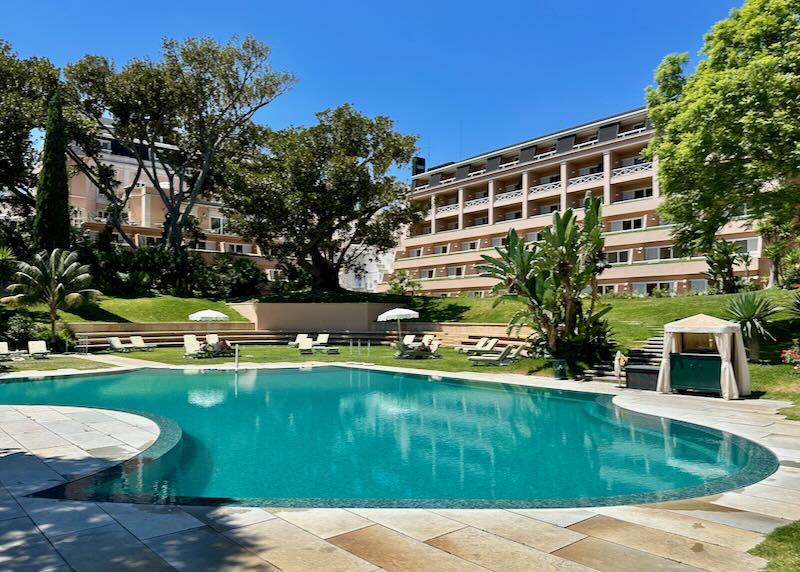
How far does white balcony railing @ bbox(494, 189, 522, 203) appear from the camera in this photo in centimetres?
5423

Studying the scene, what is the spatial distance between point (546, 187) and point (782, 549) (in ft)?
162

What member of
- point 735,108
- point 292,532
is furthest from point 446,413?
point 735,108

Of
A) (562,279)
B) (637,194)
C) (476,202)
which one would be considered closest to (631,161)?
(637,194)

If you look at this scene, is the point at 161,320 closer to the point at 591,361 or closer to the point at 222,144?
the point at 222,144

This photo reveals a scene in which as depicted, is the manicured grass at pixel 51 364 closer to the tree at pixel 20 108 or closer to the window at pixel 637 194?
the tree at pixel 20 108

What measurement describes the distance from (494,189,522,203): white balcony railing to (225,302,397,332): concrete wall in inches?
883

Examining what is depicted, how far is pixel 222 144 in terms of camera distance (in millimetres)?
43719

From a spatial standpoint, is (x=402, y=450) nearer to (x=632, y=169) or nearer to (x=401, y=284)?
(x=632, y=169)

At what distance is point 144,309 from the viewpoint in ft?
115

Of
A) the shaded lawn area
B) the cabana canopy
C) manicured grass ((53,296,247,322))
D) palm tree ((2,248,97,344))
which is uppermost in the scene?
palm tree ((2,248,97,344))

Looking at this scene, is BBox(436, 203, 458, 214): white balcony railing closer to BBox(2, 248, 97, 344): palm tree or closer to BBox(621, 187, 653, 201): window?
BBox(621, 187, 653, 201): window

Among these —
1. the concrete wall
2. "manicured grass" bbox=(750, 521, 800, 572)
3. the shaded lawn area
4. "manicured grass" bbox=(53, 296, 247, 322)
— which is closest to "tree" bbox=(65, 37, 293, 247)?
"manicured grass" bbox=(53, 296, 247, 322)

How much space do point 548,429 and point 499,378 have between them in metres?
7.13

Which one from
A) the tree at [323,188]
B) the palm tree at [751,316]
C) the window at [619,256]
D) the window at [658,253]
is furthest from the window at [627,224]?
the palm tree at [751,316]
